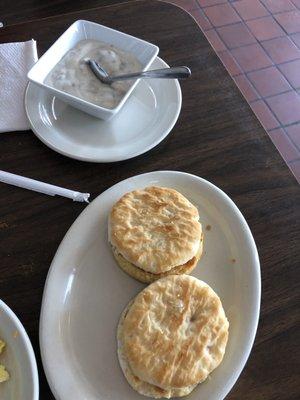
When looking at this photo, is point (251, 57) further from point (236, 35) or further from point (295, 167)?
point (295, 167)

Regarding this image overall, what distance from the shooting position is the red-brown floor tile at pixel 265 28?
2373 mm

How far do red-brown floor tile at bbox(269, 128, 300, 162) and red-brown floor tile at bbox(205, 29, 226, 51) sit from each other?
0.57 metres

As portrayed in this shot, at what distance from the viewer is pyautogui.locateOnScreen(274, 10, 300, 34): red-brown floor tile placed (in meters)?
2.42

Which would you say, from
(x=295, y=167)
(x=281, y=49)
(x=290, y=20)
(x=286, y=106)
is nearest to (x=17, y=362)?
(x=295, y=167)

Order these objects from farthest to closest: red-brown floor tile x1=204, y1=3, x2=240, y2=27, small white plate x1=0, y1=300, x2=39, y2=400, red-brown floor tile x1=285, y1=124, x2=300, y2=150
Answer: red-brown floor tile x1=204, y1=3, x2=240, y2=27, red-brown floor tile x1=285, y1=124, x2=300, y2=150, small white plate x1=0, y1=300, x2=39, y2=400

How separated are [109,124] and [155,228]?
34 cm

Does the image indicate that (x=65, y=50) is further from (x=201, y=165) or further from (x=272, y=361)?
(x=272, y=361)

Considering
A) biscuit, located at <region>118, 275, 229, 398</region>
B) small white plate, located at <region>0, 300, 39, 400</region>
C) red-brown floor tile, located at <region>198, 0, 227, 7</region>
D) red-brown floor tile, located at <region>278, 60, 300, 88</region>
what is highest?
small white plate, located at <region>0, 300, 39, 400</region>

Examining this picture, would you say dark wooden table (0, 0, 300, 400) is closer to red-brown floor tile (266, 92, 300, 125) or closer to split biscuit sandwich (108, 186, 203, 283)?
split biscuit sandwich (108, 186, 203, 283)

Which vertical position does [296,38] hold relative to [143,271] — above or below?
below

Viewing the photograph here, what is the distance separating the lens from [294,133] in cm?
207

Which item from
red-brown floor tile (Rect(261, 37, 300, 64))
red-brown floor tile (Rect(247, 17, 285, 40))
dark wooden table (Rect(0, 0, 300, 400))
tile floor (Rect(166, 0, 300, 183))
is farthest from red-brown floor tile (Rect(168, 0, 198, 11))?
dark wooden table (Rect(0, 0, 300, 400))

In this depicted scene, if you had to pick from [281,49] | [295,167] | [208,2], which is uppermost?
[208,2]

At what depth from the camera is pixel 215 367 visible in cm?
70
